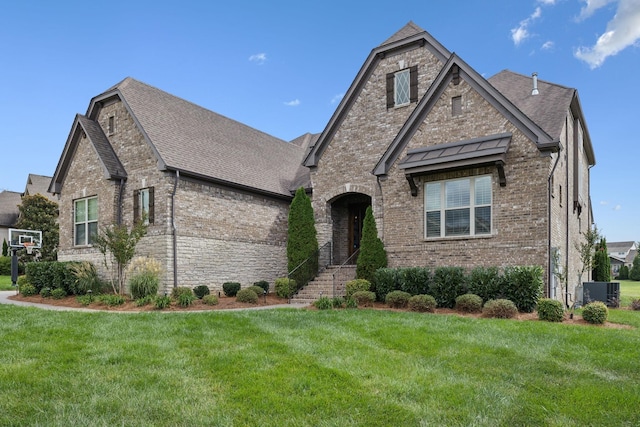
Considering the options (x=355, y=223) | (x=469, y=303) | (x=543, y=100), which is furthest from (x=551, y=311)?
(x=355, y=223)

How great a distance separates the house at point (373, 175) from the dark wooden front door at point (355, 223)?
0.05 m

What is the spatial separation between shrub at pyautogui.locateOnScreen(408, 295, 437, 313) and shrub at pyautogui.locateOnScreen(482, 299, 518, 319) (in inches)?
53.4

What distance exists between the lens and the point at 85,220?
18.6m

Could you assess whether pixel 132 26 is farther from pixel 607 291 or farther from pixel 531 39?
pixel 607 291

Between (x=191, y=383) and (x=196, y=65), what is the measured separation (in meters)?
11.5

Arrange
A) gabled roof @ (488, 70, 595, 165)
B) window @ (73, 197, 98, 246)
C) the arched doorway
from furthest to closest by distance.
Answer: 1. window @ (73, 197, 98, 246)
2. the arched doorway
3. gabled roof @ (488, 70, 595, 165)

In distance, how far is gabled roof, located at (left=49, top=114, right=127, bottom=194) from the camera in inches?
680

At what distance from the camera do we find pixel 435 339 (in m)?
7.60

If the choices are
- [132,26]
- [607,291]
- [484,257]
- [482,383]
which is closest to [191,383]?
[482,383]

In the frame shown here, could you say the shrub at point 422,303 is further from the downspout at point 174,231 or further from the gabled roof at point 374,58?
the downspout at point 174,231

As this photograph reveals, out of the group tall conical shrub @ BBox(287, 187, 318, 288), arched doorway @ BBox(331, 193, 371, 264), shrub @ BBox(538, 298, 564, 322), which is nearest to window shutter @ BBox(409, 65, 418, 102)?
arched doorway @ BBox(331, 193, 371, 264)

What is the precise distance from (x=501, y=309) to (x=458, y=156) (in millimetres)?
4573

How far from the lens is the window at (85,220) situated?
18.3 meters

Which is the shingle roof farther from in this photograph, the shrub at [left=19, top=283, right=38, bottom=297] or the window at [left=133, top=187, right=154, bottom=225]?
the shrub at [left=19, top=283, right=38, bottom=297]
